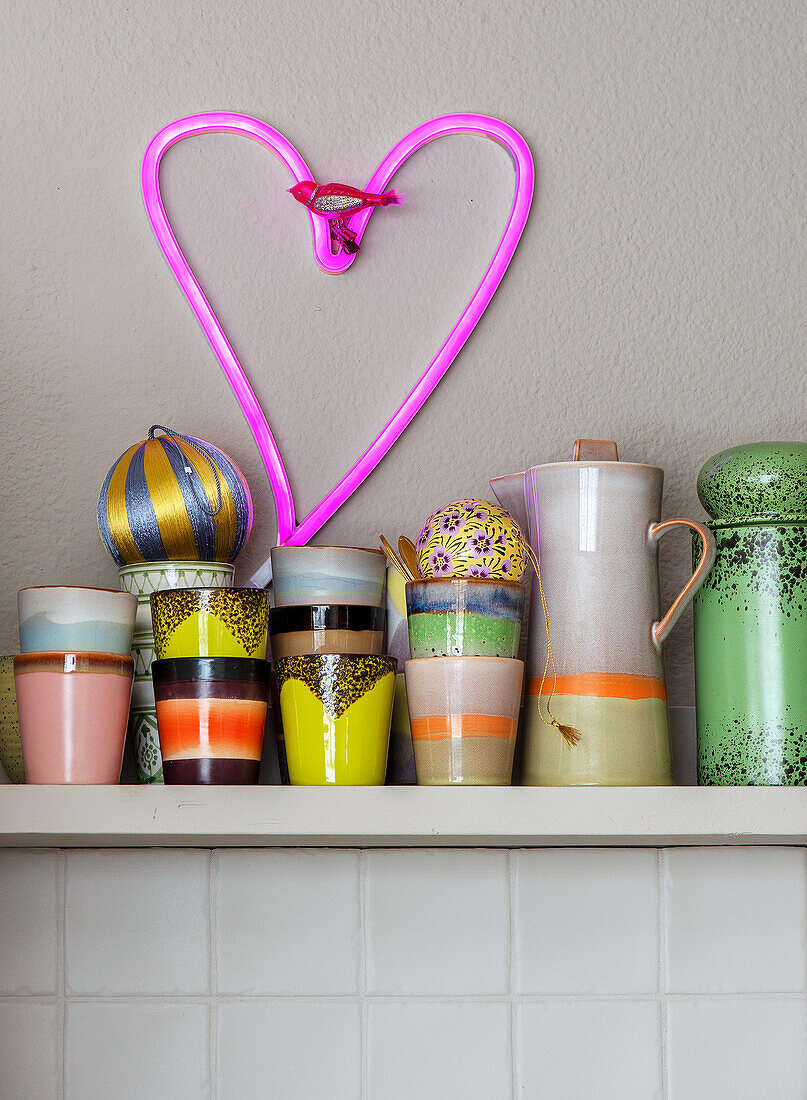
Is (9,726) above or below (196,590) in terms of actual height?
below

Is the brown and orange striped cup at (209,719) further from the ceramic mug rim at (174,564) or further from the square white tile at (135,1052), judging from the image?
the square white tile at (135,1052)

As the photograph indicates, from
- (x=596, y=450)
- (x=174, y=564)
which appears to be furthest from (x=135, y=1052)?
(x=596, y=450)

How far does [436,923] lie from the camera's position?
34.7 inches

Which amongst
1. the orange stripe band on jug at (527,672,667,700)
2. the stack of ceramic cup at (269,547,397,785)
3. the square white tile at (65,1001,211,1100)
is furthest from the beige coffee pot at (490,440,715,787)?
the square white tile at (65,1001,211,1100)

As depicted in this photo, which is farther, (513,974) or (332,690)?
(513,974)

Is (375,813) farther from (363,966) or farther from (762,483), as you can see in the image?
(762,483)

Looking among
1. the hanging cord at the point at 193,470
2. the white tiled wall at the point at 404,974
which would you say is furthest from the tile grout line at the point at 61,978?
the hanging cord at the point at 193,470

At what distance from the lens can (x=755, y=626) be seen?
2.46 ft

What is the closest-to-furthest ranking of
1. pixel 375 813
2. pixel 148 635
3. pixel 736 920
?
pixel 375 813 → pixel 148 635 → pixel 736 920

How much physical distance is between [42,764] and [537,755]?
1.13 ft

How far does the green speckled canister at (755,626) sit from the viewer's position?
0.73 meters

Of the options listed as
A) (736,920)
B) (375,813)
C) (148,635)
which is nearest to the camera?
(375,813)

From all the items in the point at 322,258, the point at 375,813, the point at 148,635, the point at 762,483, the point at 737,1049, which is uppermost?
the point at 322,258

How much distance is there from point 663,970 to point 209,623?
1.62 ft
